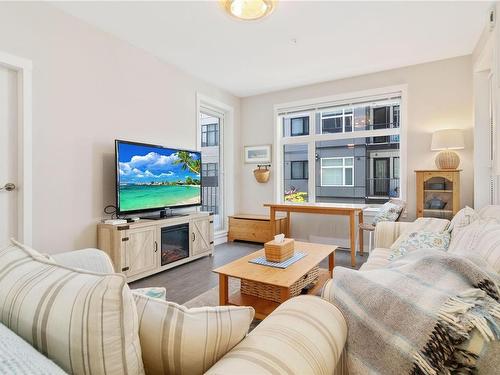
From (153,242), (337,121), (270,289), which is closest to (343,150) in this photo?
(337,121)

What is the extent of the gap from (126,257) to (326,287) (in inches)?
93.1

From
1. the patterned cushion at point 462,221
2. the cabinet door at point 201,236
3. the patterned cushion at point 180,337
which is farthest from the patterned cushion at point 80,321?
the cabinet door at point 201,236

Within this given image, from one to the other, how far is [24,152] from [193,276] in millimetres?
1960

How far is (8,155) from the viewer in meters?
2.38

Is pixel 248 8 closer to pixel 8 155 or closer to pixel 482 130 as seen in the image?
pixel 8 155

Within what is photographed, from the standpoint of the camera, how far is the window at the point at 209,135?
4898 millimetres

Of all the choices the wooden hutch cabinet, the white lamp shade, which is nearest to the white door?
the wooden hutch cabinet

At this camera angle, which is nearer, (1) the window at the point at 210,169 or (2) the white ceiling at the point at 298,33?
(2) the white ceiling at the point at 298,33

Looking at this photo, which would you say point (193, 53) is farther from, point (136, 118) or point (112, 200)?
point (112, 200)

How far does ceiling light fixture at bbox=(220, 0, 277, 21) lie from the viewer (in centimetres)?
226

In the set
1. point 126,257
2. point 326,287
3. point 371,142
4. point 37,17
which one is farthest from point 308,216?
point 37,17

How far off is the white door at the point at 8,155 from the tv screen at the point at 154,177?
32.2 inches

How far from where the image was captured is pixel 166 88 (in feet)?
12.4

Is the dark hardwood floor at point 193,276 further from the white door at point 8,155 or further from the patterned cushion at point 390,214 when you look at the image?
the white door at point 8,155
